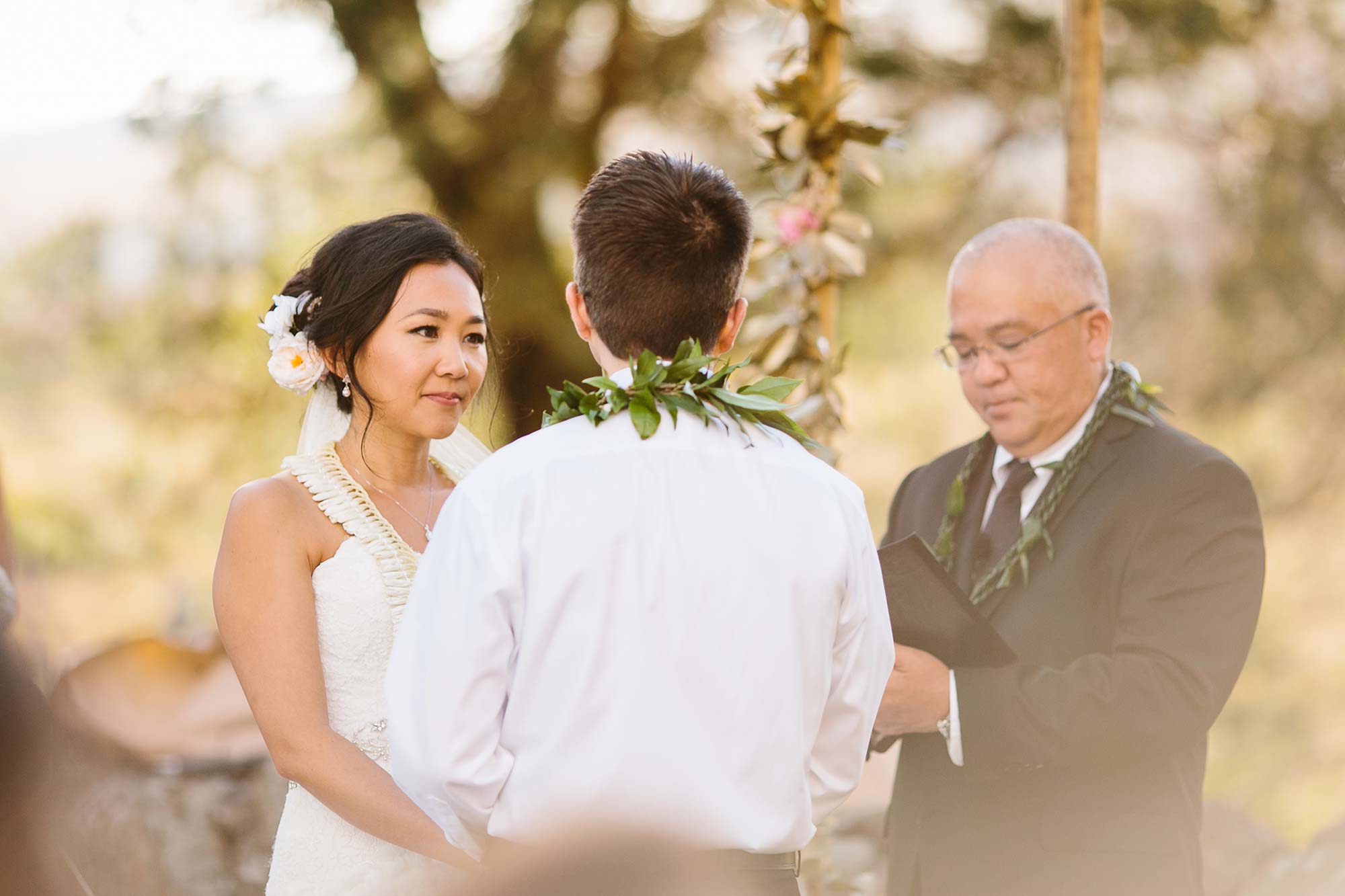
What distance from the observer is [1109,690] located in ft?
7.42

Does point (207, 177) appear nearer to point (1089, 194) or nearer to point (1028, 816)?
point (1089, 194)

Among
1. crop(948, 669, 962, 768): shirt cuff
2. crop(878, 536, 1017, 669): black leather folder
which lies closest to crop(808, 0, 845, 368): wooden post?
crop(878, 536, 1017, 669): black leather folder

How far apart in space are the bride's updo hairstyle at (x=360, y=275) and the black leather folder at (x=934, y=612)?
38.0 inches

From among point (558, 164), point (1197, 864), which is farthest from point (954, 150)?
point (1197, 864)

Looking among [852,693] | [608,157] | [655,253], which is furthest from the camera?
[608,157]

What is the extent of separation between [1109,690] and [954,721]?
0.90 ft

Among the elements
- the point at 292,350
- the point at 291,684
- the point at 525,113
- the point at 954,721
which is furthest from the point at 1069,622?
the point at 525,113

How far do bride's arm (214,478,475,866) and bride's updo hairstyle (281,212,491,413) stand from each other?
0.36 meters

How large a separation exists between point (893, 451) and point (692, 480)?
834cm

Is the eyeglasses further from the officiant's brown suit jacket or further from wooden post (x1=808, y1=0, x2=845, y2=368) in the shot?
wooden post (x1=808, y1=0, x2=845, y2=368)

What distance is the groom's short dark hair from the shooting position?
1672 mm

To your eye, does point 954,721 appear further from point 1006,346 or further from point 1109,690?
point 1006,346

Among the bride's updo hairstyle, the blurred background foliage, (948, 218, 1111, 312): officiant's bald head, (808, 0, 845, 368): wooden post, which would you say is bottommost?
the bride's updo hairstyle

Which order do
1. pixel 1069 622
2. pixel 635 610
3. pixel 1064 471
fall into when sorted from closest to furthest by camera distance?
1. pixel 635 610
2. pixel 1069 622
3. pixel 1064 471
